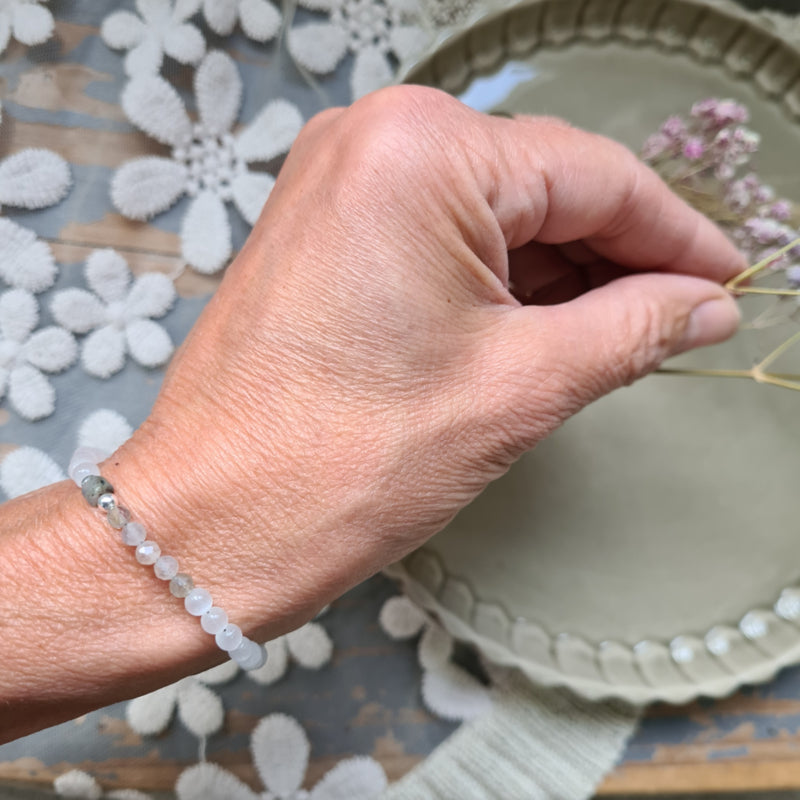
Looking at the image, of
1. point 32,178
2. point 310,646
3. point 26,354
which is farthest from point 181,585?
point 32,178

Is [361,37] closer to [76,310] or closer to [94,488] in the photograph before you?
[76,310]

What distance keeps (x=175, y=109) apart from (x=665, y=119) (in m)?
0.55

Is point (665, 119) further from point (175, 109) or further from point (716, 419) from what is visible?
point (175, 109)

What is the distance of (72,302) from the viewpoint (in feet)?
2.29

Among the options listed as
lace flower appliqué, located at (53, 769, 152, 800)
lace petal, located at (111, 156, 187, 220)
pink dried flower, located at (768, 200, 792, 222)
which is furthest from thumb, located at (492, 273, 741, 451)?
lace flower appliqué, located at (53, 769, 152, 800)

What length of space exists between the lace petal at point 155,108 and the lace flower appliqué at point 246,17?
94 mm

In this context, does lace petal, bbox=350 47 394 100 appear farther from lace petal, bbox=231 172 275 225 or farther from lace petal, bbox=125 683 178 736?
lace petal, bbox=125 683 178 736

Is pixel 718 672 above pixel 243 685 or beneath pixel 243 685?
above

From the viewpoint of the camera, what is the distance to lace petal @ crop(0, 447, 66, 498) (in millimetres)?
693

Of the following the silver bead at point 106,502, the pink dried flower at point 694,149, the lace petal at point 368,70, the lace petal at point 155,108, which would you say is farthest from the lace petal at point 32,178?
the pink dried flower at point 694,149

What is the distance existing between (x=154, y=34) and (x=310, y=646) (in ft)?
2.32

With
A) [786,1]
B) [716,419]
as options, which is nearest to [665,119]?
[786,1]

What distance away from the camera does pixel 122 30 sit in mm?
699

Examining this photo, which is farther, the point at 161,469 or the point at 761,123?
the point at 761,123
